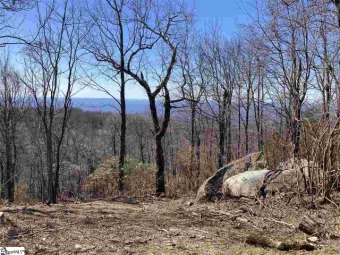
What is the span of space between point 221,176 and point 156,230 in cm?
341

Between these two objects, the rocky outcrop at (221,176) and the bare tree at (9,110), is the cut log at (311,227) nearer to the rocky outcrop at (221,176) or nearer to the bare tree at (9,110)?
the rocky outcrop at (221,176)

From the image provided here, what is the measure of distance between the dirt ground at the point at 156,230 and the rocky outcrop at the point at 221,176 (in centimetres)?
143

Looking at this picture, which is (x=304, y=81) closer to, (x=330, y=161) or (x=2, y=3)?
(x=330, y=161)

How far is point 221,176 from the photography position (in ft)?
22.0

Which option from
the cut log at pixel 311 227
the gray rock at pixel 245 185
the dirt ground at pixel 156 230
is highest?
the gray rock at pixel 245 185

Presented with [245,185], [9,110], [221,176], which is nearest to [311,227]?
[245,185]

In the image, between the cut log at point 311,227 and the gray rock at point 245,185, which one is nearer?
the cut log at point 311,227

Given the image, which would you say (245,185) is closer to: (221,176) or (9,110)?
(221,176)

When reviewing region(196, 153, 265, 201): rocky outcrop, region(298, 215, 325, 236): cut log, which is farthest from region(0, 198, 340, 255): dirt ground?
region(196, 153, 265, 201): rocky outcrop

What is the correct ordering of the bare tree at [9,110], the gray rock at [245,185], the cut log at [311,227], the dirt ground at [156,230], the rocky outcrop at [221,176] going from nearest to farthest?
1. the dirt ground at [156,230]
2. the cut log at [311,227]
3. the gray rock at [245,185]
4. the rocky outcrop at [221,176]
5. the bare tree at [9,110]

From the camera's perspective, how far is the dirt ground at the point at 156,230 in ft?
9.61

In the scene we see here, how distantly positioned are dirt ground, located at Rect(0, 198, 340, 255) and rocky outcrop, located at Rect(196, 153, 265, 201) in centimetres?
143

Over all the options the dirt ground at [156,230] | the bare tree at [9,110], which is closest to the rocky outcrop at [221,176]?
the dirt ground at [156,230]

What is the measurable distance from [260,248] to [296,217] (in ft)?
4.10
